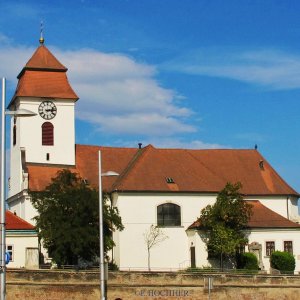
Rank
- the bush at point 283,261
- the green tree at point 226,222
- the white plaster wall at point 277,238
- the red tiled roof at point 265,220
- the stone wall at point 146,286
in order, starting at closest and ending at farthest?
the stone wall at point 146,286, the bush at point 283,261, the green tree at point 226,222, the white plaster wall at point 277,238, the red tiled roof at point 265,220

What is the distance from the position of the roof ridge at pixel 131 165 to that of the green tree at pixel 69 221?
12822 mm

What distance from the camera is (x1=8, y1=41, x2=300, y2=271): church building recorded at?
68.5 m

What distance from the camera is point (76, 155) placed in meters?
75.1

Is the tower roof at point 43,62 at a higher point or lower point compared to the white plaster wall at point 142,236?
higher

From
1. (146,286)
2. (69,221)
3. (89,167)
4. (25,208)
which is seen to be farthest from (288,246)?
(25,208)

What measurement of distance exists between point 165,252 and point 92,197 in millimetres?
15161

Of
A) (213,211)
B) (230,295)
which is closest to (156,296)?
(230,295)

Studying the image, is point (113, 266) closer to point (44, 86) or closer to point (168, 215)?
point (168, 215)

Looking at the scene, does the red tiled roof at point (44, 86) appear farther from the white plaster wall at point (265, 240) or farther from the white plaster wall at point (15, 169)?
the white plaster wall at point (265, 240)

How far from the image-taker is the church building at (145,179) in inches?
2697

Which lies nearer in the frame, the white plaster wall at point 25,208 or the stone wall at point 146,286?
the stone wall at point 146,286

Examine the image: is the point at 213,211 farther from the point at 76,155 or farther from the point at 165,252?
the point at 76,155

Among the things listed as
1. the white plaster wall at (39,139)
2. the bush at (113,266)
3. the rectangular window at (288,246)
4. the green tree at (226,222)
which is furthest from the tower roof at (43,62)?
the rectangular window at (288,246)

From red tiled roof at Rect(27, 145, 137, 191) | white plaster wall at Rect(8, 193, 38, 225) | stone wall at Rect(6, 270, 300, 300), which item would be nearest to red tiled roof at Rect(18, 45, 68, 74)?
red tiled roof at Rect(27, 145, 137, 191)
